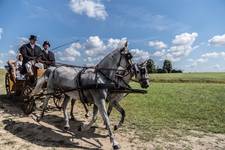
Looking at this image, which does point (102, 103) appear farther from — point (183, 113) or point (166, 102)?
point (166, 102)

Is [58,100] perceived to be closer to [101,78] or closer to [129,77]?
[129,77]

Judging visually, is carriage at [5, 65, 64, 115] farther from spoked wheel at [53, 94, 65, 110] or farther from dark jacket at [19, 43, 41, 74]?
dark jacket at [19, 43, 41, 74]

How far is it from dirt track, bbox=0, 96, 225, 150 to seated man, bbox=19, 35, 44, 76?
6.81 ft

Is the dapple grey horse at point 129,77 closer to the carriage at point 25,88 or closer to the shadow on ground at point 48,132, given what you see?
the shadow on ground at point 48,132

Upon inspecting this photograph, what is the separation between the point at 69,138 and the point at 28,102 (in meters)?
3.23

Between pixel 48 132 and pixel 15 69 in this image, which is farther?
pixel 15 69

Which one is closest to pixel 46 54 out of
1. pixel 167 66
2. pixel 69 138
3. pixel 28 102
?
pixel 28 102

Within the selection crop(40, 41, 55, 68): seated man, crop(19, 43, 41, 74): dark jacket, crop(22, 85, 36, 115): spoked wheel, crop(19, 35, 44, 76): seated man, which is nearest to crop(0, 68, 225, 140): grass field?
crop(22, 85, 36, 115): spoked wheel

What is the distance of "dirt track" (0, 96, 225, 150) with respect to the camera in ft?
29.5

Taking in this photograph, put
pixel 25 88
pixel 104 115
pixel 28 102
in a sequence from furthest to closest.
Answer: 1. pixel 25 88
2. pixel 28 102
3. pixel 104 115

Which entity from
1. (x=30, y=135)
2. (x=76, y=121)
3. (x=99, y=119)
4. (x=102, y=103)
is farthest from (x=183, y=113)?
(x=30, y=135)

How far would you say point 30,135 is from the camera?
31.8 ft

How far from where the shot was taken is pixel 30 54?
12.5 metres

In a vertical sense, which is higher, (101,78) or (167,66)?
(167,66)
